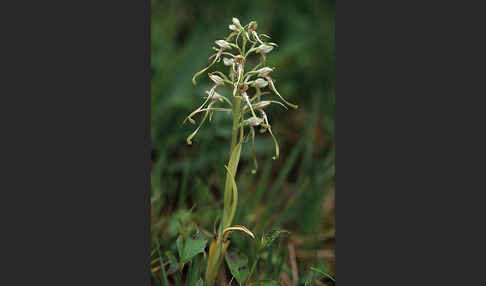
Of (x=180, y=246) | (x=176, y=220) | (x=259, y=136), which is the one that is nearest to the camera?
(x=180, y=246)

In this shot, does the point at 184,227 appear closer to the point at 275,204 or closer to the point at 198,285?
the point at 198,285

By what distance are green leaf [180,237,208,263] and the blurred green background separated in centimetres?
23

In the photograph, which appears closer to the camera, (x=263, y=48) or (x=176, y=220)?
(x=263, y=48)

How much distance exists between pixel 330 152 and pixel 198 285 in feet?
4.90

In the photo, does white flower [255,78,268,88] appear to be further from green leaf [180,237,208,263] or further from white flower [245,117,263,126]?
green leaf [180,237,208,263]

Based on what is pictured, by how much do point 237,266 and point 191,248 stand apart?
0.20 metres

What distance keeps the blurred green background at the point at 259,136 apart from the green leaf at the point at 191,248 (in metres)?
0.23

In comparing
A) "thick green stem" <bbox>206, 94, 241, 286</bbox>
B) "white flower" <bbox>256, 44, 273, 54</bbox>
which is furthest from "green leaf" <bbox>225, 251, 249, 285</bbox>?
"white flower" <bbox>256, 44, 273, 54</bbox>

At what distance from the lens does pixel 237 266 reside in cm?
196

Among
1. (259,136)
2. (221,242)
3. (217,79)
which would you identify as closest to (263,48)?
(217,79)

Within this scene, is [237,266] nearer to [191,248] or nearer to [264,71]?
[191,248]

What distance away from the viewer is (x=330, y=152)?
3.13m

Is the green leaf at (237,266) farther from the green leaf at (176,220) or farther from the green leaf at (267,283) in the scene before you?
the green leaf at (176,220)

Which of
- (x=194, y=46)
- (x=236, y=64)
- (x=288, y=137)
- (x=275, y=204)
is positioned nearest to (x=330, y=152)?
(x=288, y=137)
